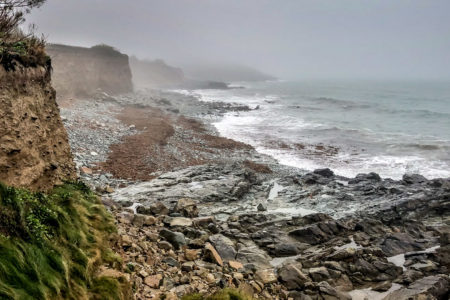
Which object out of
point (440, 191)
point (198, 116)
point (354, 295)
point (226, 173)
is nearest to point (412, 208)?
point (440, 191)

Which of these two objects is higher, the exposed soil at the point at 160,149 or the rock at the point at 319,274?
the exposed soil at the point at 160,149

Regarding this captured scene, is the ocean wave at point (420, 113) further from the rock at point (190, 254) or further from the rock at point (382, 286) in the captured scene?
the rock at point (190, 254)

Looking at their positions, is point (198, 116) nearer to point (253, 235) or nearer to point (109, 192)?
point (109, 192)

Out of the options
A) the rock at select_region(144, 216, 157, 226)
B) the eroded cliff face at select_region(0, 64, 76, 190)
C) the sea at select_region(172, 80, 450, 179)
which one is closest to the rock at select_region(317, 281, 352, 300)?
the rock at select_region(144, 216, 157, 226)

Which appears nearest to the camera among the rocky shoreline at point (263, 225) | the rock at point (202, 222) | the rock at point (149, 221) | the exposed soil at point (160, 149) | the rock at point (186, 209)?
the rocky shoreline at point (263, 225)

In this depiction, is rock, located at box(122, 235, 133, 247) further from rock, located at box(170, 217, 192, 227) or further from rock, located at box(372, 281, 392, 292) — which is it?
rock, located at box(372, 281, 392, 292)

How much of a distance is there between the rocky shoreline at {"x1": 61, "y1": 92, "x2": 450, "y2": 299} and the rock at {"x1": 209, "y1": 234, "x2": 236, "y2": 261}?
0.17 feet

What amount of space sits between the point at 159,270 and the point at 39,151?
522 centimetres

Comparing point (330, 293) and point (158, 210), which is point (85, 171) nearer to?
point (158, 210)

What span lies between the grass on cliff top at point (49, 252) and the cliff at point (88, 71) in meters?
45.2

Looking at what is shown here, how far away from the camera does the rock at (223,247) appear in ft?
38.4

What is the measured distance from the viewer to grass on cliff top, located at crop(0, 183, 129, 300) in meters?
5.05

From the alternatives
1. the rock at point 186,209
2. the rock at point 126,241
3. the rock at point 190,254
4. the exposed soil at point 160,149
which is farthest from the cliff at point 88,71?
the rock at point 190,254

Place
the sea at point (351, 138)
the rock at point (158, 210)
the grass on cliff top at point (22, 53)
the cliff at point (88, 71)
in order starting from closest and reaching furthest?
the grass on cliff top at point (22, 53), the rock at point (158, 210), the sea at point (351, 138), the cliff at point (88, 71)
